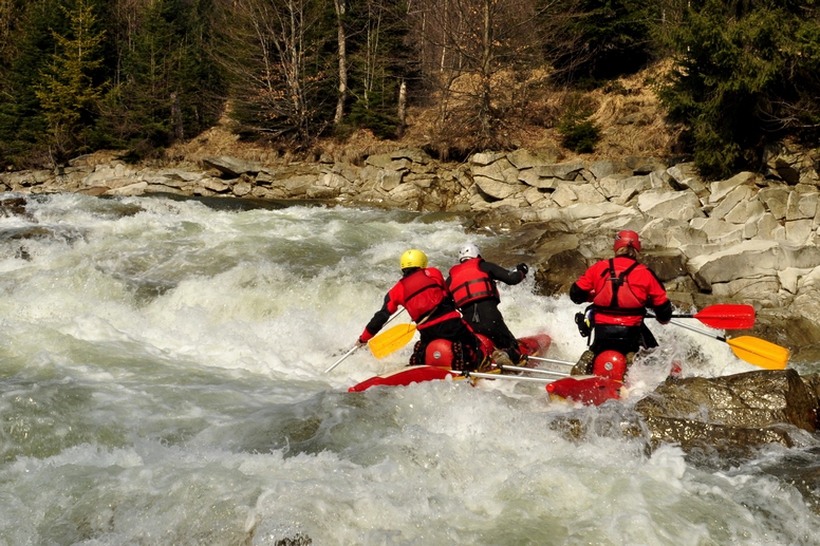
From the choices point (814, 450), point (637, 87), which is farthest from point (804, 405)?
point (637, 87)

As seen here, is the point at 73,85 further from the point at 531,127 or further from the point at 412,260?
the point at 412,260

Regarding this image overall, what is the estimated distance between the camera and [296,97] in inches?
990

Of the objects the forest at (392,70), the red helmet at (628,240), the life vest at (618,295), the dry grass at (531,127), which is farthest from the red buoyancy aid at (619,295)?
the dry grass at (531,127)

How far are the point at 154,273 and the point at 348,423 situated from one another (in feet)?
22.4

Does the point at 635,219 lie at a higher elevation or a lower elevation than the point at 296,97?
lower

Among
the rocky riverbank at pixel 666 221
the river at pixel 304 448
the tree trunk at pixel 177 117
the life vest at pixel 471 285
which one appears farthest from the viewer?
the tree trunk at pixel 177 117

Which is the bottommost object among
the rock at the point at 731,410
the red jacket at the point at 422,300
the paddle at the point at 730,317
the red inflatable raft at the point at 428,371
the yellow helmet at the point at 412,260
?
the red inflatable raft at the point at 428,371

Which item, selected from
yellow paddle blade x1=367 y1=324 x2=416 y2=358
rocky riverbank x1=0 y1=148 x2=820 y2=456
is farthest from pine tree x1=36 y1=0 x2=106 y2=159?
yellow paddle blade x1=367 y1=324 x2=416 y2=358

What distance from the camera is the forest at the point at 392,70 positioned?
12734 mm

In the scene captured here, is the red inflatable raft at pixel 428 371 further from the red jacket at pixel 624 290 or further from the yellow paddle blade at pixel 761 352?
the yellow paddle blade at pixel 761 352

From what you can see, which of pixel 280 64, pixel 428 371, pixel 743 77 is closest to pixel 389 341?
pixel 428 371

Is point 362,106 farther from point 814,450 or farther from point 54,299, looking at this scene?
point 814,450

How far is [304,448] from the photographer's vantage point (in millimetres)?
4660

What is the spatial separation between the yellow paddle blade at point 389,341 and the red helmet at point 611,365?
195cm
